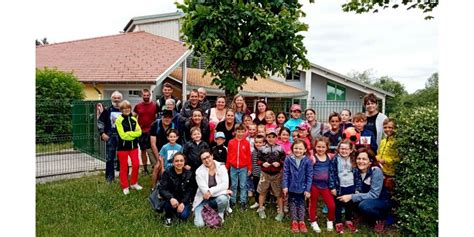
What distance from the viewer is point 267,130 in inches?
260

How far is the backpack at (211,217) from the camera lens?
5788mm

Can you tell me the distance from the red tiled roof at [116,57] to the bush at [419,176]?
12.5 m

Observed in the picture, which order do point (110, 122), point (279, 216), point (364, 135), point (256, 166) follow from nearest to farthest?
point (279, 216)
point (364, 135)
point (256, 166)
point (110, 122)

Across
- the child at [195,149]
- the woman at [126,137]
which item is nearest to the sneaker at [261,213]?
the child at [195,149]

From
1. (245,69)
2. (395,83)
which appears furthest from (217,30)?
(395,83)

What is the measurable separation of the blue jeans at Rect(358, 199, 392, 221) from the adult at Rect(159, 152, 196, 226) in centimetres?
250

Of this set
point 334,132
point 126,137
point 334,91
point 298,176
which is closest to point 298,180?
point 298,176

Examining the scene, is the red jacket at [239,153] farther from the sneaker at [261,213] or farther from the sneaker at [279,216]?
the sneaker at [279,216]

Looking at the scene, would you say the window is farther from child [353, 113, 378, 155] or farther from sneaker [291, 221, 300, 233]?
sneaker [291, 221, 300, 233]

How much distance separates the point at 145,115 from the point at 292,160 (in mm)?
3406

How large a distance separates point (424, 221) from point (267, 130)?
2.64 meters

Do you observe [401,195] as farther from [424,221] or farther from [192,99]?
[192,99]

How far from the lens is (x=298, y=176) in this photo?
5.82 metres

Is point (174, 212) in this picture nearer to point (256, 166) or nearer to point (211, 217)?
point (211, 217)
